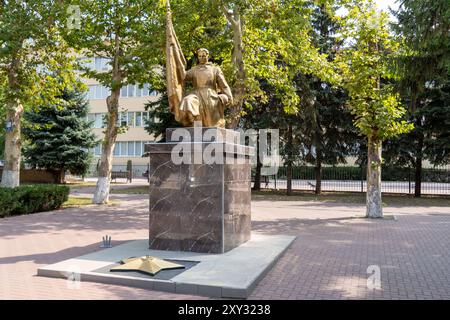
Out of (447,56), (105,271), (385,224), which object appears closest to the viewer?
(105,271)

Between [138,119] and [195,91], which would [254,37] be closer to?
[195,91]

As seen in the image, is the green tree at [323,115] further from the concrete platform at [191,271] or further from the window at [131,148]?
the window at [131,148]

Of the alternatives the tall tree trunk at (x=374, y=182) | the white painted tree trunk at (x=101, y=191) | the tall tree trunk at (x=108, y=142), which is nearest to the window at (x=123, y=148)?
the tall tree trunk at (x=108, y=142)

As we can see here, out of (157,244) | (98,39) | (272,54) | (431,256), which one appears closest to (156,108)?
(98,39)

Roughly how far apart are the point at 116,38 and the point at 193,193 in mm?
11768

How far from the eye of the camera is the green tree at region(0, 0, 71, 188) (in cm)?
1452

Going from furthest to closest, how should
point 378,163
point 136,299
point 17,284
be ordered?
1. point 378,163
2. point 17,284
3. point 136,299

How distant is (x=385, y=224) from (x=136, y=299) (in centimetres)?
947

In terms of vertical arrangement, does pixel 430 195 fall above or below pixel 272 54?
below

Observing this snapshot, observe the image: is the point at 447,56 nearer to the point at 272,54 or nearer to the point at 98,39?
the point at 272,54

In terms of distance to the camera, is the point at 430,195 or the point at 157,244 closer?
the point at 157,244

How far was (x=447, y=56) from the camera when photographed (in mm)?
7082

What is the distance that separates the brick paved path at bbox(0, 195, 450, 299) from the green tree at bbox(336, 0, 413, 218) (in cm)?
221

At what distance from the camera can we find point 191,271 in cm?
620
